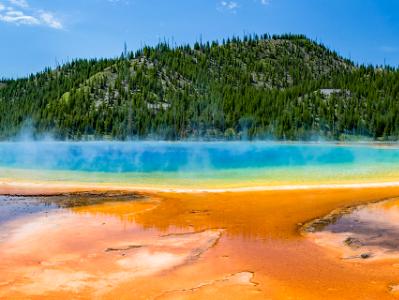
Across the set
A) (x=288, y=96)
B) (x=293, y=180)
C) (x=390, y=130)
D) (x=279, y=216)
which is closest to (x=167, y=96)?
(x=288, y=96)

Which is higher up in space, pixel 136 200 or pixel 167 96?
pixel 167 96

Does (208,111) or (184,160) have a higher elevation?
(208,111)

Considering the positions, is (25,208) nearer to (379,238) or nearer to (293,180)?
(379,238)

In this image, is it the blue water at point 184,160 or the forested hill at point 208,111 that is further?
the forested hill at point 208,111

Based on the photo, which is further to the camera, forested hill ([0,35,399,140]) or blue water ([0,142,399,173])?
forested hill ([0,35,399,140])

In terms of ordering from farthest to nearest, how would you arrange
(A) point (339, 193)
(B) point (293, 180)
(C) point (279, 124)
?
(C) point (279, 124)
(B) point (293, 180)
(A) point (339, 193)

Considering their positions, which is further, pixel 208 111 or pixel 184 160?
pixel 208 111

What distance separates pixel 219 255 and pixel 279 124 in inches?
5562

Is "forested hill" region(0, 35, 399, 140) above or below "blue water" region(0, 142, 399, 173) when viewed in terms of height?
above

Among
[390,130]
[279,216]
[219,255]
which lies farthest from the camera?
[390,130]

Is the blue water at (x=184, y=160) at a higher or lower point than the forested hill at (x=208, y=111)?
lower

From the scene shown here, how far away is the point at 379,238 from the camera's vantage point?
43.4ft

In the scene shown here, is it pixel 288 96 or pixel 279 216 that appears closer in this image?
pixel 279 216

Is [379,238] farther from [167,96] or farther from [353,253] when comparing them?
[167,96]
